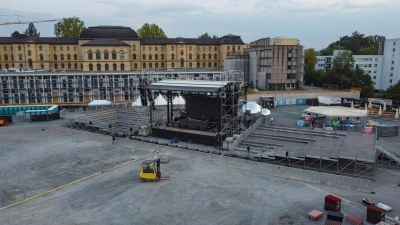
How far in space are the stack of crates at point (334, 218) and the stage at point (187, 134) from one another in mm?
18795

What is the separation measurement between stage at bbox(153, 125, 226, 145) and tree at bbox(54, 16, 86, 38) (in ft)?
279

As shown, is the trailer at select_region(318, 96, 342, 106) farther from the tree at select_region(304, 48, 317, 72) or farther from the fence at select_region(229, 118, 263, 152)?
the tree at select_region(304, 48, 317, 72)

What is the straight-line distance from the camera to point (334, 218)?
18.5 meters

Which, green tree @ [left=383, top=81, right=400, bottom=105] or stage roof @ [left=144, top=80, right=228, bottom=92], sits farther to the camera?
green tree @ [left=383, top=81, right=400, bottom=105]

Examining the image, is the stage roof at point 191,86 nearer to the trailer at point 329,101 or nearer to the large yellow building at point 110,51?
the trailer at point 329,101

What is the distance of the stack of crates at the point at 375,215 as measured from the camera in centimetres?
1888

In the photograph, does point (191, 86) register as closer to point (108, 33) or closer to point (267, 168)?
point (267, 168)

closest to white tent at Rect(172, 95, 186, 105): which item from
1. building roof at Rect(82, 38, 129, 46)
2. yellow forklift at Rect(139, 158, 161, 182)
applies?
building roof at Rect(82, 38, 129, 46)

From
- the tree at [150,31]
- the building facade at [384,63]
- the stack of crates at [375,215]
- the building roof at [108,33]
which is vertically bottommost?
the stack of crates at [375,215]

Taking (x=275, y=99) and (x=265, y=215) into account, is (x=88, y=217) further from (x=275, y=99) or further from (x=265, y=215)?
(x=275, y=99)

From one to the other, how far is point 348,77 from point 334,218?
70129mm

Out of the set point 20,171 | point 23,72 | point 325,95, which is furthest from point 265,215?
point 23,72

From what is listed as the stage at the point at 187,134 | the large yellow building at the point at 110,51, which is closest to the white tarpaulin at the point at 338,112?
the stage at the point at 187,134

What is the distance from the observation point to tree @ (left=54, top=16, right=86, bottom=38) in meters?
112
